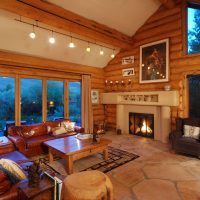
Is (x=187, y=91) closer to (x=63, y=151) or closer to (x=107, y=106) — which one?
(x=107, y=106)

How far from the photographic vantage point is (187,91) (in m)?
4.81

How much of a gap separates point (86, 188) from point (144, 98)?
4.52m

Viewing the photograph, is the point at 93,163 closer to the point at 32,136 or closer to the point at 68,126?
the point at 68,126

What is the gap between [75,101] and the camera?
21.1ft

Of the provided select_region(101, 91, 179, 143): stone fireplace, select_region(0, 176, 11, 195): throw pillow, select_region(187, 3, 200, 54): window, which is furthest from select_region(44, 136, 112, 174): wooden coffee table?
select_region(187, 3, 200, 54): window

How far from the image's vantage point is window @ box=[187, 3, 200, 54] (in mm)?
4688

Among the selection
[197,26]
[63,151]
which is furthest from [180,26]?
[63,151]

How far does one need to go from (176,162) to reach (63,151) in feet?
8.17

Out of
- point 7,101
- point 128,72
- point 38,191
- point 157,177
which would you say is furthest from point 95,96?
point 38,191

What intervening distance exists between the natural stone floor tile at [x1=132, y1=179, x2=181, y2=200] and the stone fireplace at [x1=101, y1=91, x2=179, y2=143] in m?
2.50

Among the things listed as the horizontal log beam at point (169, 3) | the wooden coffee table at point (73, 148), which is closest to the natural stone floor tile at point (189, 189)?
the wooden coffee table at point (73, 148)

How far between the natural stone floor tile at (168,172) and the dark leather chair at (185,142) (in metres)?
0.64

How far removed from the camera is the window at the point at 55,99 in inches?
222

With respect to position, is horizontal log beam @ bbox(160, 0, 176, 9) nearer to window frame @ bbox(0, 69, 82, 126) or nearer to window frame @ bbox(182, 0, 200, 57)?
window frame @ bbox(182, 0, 200, 57)
